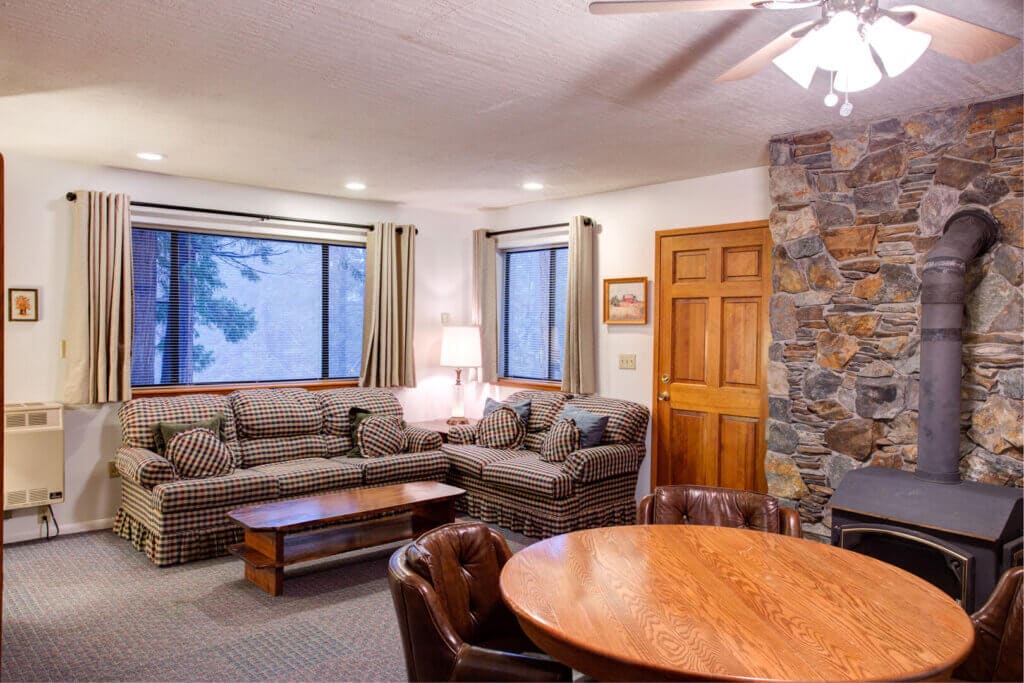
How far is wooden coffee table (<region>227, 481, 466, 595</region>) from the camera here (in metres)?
3.60

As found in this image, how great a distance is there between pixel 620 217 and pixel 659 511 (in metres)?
3.00

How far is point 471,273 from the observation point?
6.53 meters

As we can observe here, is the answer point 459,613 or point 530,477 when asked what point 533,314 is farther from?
point 459,613

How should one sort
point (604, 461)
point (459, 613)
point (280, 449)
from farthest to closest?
point (280, 449) < point (604, 461) < point (459, 613)

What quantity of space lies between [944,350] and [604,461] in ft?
Result: 7.10

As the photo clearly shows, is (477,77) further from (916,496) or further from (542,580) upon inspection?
(916,496)

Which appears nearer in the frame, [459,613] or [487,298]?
[459,613]

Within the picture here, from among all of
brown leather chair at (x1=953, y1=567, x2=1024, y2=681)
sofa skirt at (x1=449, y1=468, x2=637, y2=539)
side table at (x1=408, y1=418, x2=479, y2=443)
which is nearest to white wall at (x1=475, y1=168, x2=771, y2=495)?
sofa skirt at (x1=449, y1=468, x2=637, y2=539)

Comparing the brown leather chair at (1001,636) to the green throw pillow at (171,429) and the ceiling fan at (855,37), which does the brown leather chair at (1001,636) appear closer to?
the ceiling fan at (855,37)

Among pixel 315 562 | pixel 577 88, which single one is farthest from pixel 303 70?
pixel 315 562

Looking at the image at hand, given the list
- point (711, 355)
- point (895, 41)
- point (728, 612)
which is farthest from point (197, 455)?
point (895, 41)

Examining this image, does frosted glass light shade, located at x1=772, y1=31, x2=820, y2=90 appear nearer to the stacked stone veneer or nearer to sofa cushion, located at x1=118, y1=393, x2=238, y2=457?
the stacked stone veneer

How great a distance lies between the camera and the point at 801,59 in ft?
6.65

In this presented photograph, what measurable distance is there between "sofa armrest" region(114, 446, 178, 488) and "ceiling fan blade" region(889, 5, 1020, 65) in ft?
13.5
